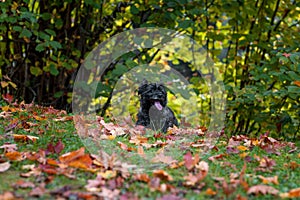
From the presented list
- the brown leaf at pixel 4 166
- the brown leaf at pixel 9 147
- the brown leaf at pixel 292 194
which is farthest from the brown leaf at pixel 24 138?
the brown leaf at pixel 292 194

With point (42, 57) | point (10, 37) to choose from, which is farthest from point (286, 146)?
point (10, 37)

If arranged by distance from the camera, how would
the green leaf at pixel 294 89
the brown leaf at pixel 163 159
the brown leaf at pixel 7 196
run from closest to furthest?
1. the brown leaf at pixel 7 196
2. the brown leaf at pixel 163 159
3. the green leaf at pixel 294 89

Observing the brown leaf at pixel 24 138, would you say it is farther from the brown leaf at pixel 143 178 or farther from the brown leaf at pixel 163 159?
the brown leaf at pixel 143 178

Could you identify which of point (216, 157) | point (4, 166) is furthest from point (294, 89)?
point (4, 166)

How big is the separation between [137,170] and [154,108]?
4.92 feet

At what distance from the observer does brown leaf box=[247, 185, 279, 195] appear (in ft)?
7.11

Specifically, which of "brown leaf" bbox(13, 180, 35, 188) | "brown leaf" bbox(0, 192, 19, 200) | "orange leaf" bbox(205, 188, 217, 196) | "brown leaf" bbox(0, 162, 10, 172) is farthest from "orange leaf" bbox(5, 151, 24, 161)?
"orange leaf" bbox(205, 188, 217, 196)

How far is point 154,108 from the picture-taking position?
390cm

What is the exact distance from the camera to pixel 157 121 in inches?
157

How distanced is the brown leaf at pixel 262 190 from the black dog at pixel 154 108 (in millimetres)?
1771

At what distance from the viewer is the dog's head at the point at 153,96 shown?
3826 mm

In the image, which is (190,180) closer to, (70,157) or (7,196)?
(70,157)

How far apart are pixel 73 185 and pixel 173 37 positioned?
445cm

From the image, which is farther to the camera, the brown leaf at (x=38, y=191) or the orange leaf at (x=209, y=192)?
the orange leaf at (x=209, y=192)
